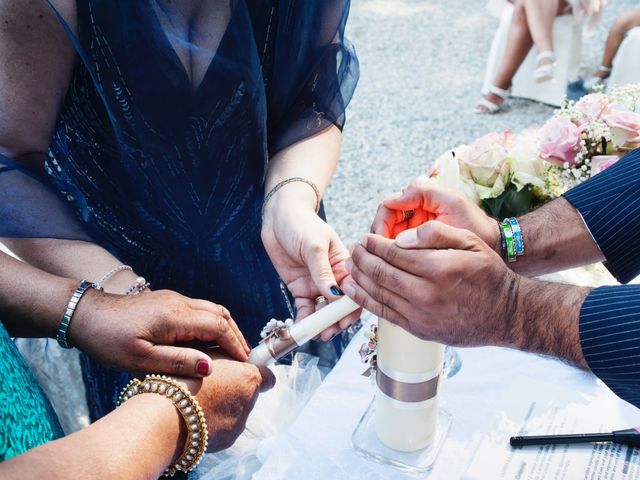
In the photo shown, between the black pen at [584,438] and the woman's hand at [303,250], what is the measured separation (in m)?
0.33

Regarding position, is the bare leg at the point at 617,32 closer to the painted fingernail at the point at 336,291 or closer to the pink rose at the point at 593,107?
the pink rose at the point at 593,107

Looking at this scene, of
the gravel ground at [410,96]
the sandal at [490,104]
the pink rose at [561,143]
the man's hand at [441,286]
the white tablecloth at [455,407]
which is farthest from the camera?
the sandal at [490,104]

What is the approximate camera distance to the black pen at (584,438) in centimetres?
78

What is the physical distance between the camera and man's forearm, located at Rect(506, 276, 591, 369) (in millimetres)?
763

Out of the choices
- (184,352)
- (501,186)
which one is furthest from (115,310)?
(501,186)

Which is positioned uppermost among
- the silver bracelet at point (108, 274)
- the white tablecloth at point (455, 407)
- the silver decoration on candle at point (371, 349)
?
the silver decoration on candle at point (371, 349)

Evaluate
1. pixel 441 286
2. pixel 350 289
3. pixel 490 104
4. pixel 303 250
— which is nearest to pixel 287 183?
pixel 303 250

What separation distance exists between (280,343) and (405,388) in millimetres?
208

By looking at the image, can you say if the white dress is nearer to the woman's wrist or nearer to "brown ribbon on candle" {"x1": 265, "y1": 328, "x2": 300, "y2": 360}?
the woman's wrist

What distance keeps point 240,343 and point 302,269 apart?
20 centimetres

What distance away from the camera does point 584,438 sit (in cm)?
79

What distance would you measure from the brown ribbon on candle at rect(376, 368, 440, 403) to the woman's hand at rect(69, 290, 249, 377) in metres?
0.25

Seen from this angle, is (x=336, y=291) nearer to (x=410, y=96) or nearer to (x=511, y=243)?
(x=511, y=243)

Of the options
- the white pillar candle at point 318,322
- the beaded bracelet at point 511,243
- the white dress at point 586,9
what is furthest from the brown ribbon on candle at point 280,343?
the white dress at point 586,9
